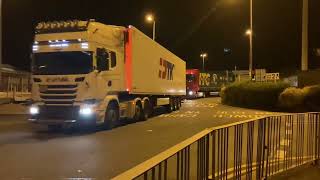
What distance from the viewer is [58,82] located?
20.8 m

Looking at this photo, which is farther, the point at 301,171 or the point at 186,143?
the point at 301,171

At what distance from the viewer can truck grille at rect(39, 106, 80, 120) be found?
2048 cm

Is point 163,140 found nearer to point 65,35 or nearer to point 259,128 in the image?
point 65,35

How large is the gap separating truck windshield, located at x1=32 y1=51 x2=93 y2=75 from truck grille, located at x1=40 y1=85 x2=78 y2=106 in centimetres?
58

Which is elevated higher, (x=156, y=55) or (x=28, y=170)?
(x=156, y=55)

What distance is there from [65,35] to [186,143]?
16.1 meters

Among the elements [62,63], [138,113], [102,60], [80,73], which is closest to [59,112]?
[80,73]

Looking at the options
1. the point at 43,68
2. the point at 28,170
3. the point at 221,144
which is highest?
the point at 43,68

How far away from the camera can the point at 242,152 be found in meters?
9.05

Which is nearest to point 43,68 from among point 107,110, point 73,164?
point 107,110

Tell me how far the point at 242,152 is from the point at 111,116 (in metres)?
13.6

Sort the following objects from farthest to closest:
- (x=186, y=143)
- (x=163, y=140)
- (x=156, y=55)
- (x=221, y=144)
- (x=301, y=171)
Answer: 1. (x=156, y=55)
2. (x=163, y=140)
3. (x=301, y=171)
4. (x=221, y=144)
5. (x=186, y=143)

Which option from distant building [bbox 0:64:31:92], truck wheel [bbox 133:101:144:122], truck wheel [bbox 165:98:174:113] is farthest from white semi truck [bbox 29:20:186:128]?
distant building [bbox 0:64:31:92]

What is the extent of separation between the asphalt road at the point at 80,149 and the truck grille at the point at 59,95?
1.20m
